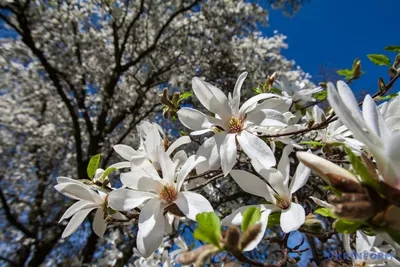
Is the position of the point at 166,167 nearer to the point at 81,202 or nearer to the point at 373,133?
the point at 81,202

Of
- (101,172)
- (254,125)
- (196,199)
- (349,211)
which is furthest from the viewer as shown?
(101,172)

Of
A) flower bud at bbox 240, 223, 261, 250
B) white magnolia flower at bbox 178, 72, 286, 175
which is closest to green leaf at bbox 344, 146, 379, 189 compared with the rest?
flower bud at bbox 240, 223, 261, 250

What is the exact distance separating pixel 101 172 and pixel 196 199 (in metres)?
0.31

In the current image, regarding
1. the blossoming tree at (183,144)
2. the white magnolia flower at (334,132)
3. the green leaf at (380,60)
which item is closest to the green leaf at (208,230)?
the blossoming tree at (183,144)

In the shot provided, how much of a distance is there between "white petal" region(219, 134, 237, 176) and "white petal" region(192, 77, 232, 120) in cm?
6

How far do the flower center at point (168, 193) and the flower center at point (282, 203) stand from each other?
0.17 metres

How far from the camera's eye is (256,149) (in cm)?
61

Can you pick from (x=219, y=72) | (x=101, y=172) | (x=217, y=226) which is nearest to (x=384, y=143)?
(x=217, y=226)

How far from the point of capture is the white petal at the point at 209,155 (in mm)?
615

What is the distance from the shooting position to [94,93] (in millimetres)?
5855

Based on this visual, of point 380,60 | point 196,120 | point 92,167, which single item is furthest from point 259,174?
point 380,60

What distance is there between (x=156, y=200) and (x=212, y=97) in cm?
22

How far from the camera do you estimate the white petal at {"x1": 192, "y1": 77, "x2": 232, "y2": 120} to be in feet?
2.15

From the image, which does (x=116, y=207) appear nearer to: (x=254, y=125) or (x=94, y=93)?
(x=254, y=125)
